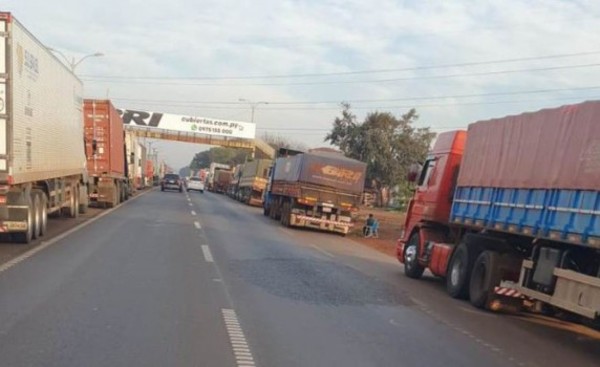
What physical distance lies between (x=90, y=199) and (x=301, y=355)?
26.8 meters

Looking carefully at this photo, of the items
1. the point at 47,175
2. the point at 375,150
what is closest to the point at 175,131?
the point at 375,150

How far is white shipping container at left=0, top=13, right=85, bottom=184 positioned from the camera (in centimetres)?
1463

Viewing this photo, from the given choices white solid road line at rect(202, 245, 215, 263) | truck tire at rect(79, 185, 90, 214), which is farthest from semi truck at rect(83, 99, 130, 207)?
white solid road line at rect(202, 245, 215, 263)

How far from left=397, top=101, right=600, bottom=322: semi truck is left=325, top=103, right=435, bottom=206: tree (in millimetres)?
48280

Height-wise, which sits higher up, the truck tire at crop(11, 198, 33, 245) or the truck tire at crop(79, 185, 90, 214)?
the truck tire at crop(11, 198, 33, 245)

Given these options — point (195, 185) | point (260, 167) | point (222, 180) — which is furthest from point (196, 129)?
point (260, 167)

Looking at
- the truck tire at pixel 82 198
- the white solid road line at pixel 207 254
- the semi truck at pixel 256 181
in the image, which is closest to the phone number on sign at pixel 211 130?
the semi truck at pixel 256 181

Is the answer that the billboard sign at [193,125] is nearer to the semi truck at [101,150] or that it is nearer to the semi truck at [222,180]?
the semi truck at [222,180]

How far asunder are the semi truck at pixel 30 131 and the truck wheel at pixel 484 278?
905 centimetres

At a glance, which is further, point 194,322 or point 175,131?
point 175,131

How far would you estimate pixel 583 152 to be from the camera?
9.15 metres

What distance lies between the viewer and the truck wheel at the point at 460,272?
12.3 m

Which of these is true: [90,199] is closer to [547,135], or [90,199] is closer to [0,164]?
[0,164]

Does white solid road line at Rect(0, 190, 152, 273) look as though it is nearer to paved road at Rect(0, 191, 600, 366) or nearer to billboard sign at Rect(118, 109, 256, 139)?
paved road at Rect(0, 191, 600, 366)
